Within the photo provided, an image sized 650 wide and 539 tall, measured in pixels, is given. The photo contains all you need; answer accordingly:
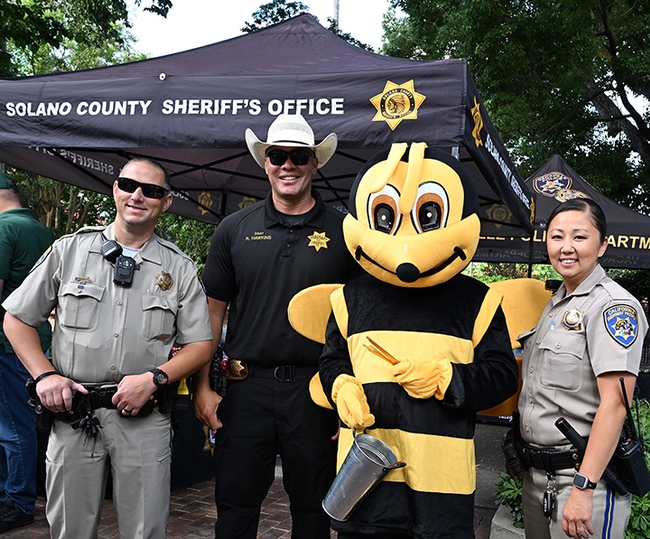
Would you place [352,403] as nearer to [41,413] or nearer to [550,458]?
[550,458]

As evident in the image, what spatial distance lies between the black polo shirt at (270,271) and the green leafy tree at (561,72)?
9.45 metres

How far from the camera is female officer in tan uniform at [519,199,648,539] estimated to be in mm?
2236

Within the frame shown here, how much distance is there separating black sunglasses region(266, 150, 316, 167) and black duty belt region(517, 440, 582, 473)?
1.63 metres

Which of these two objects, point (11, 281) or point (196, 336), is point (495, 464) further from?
point (11, 281)

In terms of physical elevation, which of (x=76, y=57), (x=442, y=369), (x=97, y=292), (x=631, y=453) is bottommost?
(x=631, y=453)

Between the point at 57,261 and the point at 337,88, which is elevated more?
the point at 337,88

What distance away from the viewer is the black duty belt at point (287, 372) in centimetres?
291

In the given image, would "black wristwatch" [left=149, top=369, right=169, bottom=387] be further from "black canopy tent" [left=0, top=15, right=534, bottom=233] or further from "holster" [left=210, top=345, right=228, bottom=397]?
"black canopy tent" [left=0, top=15, right=534, bottom=233]

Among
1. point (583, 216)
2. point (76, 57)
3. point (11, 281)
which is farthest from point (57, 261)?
point (76, 57)

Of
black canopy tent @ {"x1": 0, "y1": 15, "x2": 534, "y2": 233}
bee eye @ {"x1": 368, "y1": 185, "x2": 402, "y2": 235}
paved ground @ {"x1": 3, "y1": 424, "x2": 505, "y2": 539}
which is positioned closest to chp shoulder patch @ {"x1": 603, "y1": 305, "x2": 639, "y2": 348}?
bee eye @ {"x1": 368, "y1": 185, "x2": 402, "y2": 235}

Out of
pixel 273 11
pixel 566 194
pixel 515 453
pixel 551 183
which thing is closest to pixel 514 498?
pixel 515 453

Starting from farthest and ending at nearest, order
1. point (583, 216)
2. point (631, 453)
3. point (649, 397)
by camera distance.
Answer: point (649, 397) → point (583, 216) → point (631, 453)

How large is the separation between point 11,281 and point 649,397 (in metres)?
6.74

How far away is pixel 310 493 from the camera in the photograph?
9.52ft
